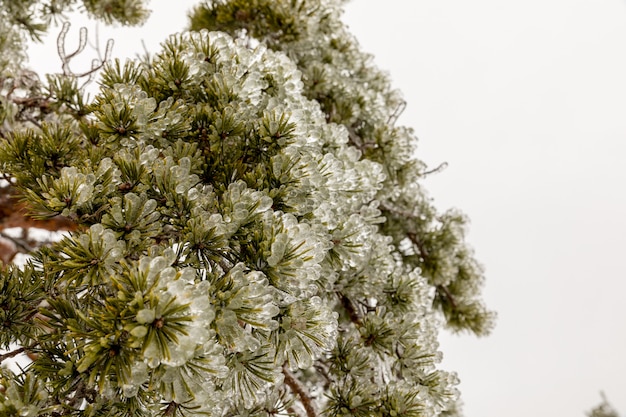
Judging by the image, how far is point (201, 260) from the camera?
2.26ft

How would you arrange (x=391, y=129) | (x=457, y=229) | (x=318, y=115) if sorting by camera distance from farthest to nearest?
(x=457, y=229) → (x=391, y=129) → (x=318, y=115)

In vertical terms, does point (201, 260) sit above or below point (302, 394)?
above

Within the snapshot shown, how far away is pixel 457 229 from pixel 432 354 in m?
0.84

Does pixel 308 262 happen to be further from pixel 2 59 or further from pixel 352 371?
pixel 2 59

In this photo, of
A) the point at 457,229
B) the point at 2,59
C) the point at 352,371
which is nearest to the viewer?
the point at 352,371

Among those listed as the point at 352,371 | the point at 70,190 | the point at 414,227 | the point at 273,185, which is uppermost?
the point at 414,227

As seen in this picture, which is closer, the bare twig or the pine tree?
the pine tree

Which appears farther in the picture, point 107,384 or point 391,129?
point 391,129

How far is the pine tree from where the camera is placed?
1.79ft

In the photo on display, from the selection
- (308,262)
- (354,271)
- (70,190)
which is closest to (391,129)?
(354,271)

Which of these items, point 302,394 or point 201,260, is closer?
point 201,260

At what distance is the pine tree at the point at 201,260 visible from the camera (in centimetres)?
54

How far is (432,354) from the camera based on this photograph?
3.04ft

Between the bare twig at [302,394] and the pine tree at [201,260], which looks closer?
the pine tree at [201,260]
